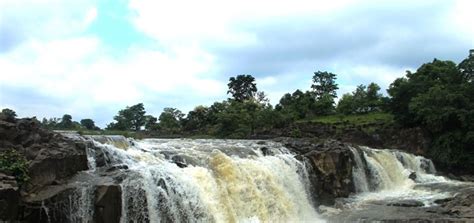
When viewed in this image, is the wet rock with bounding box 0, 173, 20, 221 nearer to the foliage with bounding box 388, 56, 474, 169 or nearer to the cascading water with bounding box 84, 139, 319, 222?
the cascading water with bounding box 84, 139, 319, 222

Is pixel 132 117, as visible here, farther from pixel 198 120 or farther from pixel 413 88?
pixel 413 88

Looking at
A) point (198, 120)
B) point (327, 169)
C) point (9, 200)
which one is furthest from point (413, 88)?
point (9, 200)

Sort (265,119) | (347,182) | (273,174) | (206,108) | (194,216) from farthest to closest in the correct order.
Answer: (206,108), (265,119), (347,182), (273,174), (194,216)

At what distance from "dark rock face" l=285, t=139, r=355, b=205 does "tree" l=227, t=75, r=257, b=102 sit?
5210 cm

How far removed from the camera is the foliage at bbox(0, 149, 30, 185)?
1334 centimetres

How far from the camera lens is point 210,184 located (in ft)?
55.2

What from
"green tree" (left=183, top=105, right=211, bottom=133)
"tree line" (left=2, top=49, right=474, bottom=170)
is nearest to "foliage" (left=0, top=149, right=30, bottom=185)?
"tree line" (left=2, top=49, right=474, bottom=170)

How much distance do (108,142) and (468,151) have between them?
29443 millimetres

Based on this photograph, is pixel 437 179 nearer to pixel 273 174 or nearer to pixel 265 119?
pixel 273 174

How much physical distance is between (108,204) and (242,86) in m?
66.0

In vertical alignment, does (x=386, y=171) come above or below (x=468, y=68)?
below

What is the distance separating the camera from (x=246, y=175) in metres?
18.7

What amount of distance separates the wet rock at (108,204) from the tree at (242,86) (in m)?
65.1

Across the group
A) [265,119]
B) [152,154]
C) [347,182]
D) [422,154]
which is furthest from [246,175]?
[265,119]
